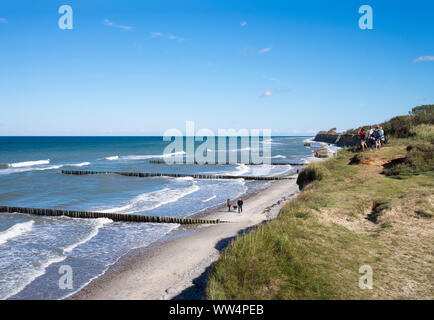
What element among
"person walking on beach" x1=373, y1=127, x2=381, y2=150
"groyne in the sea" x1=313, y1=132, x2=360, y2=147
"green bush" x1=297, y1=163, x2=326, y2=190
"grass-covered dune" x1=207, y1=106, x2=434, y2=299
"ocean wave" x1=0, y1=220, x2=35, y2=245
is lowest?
"ocean wave" x1=0, y1=220, x2=35, y2=245

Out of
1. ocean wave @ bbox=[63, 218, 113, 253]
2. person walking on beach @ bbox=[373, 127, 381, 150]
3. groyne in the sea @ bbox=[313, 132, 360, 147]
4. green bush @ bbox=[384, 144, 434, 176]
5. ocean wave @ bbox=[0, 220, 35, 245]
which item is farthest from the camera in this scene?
groyne in the sea @ bbox=[313, 132, 360, 147]

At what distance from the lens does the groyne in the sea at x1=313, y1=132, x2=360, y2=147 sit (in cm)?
9181

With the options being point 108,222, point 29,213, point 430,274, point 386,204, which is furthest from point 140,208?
point 430,274

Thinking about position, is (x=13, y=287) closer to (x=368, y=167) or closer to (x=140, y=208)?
(x=140, y=208)

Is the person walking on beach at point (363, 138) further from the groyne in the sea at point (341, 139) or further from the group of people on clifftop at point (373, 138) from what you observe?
the groyne in the sea at point (341, 139)

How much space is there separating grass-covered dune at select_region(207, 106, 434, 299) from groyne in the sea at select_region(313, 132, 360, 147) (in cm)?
7601

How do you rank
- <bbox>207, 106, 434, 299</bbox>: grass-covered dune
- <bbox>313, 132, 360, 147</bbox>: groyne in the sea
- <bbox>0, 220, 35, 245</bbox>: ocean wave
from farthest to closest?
<bbox>313, 132, 360, 147</bbox>: groyne in the sea < <bbox>0, 220, 35, 245</bbox>: ocean wave < <bbox>207, 106, 434, 299</bbox>: grass-covered dune

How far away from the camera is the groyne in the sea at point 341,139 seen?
91.8 meters

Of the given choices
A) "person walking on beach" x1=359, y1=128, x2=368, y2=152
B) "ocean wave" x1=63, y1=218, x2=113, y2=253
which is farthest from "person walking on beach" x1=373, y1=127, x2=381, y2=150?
"ocean wave" x1=63, y1=218, x2=113, y2=253

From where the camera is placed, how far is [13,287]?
13633 millimetres

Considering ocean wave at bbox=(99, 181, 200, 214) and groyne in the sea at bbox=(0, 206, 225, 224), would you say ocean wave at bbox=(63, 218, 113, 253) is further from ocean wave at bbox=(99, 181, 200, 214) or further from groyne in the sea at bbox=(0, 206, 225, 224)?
ocean wave at bbox=(99, 181, 200, 214)

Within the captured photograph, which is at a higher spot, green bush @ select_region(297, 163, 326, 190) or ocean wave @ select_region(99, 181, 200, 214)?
green bush @ select_region(297, 163, 326, 190)

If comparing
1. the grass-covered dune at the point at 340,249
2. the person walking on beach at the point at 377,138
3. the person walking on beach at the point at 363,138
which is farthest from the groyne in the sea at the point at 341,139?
the grass-covered dune at the point at 340,249
